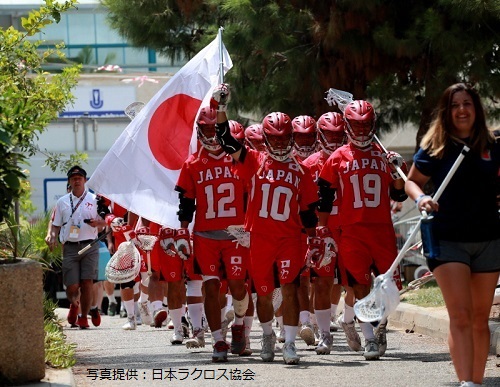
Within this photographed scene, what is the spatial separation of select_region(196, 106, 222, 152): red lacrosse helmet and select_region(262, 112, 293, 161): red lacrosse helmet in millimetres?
623

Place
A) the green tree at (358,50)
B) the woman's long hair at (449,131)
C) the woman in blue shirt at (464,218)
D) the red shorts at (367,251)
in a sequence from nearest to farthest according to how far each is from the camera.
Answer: the woman in blue shirt at (464,218), the woman's long hair at (449,131), the red shorts at (367,251), the green tree at (358,50)

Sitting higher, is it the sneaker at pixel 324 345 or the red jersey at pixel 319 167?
the red jersey at pixel 319 167

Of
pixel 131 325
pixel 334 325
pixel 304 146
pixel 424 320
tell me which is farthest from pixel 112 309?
pixel 304 146

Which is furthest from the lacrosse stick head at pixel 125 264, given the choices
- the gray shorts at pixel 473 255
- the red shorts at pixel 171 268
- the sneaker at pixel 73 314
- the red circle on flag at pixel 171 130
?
the gray shorts at pixel 473 255

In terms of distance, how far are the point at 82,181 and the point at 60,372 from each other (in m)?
8.27

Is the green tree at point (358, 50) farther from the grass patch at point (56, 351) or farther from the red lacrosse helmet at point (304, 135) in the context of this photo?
the grass patch at point (56, 351)

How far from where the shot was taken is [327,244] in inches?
475

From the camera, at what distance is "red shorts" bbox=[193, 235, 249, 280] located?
11883 millimetres

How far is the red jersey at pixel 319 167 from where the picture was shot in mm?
13125

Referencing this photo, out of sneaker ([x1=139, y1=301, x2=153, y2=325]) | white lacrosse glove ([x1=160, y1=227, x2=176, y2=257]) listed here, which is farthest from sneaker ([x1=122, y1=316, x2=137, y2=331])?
white lacrosse glove ([x1=160, y1=227, x2=176, y2=257])

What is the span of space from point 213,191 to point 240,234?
480 millimetres

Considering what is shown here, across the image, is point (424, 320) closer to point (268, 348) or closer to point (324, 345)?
point (324, 345)

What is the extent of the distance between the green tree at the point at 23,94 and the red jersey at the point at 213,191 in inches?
55.8

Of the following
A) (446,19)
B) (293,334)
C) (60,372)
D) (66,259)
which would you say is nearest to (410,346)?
(293,334)
